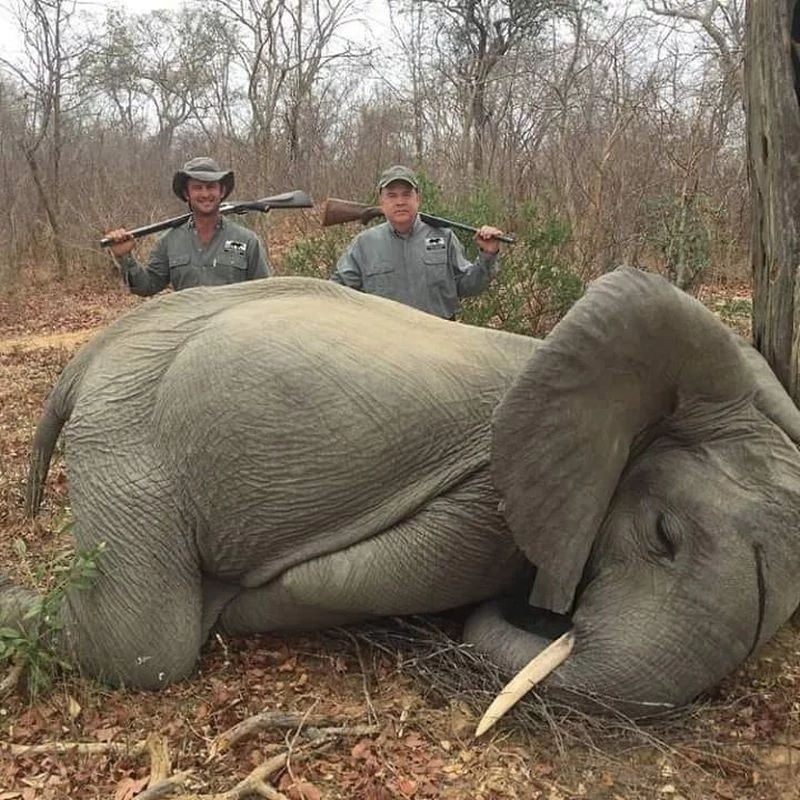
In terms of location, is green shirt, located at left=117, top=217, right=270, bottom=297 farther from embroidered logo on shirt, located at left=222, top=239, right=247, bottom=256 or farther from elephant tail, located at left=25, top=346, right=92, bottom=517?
elephant tail, located at left=25, top=346, right=92, bottom=517

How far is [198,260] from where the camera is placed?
5.85 metres

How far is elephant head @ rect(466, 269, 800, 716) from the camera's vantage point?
2709mm

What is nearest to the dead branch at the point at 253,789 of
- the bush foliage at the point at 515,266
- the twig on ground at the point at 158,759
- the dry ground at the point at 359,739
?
the dry ground at the point at 359,739

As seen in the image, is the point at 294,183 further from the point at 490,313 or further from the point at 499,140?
the point at 490,313

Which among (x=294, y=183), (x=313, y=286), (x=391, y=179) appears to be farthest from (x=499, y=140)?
(x=313, y=286)

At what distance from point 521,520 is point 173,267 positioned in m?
3.64

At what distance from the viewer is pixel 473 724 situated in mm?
2980

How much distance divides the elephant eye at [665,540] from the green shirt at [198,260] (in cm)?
351

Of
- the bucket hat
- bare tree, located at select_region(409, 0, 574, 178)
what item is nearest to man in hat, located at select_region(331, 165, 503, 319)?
the bucket hat

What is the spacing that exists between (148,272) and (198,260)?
0.32 meters

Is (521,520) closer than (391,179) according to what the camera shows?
Yes

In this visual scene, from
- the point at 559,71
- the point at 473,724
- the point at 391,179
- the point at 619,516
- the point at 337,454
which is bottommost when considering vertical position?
the point at 473,724

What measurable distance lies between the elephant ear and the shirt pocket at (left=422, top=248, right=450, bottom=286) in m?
3.03

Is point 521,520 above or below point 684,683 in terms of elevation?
above
